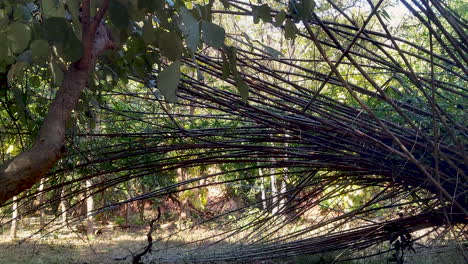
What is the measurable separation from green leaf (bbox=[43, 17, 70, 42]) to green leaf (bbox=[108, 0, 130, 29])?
7 cm

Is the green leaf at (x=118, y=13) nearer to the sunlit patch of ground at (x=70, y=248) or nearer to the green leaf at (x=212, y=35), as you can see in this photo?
the green leaf at (x=212, y=35)

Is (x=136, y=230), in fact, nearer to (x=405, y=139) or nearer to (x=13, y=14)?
(x=405, y=139)

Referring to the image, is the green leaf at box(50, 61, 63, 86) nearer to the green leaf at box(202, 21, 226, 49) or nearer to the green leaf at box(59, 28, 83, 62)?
the green leaf at box(59, 28, 83, 62)

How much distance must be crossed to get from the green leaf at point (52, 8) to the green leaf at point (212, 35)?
0.88 ft

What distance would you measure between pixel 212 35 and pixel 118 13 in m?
0.17

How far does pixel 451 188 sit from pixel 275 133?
30.1 inches

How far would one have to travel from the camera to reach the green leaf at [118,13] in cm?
83

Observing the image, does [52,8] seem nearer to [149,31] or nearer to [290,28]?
[149,31]

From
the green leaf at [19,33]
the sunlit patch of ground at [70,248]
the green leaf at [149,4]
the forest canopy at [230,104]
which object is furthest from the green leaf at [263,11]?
the sunlit patch of ground at [70,248]

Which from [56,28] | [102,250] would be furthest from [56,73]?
[102,250]

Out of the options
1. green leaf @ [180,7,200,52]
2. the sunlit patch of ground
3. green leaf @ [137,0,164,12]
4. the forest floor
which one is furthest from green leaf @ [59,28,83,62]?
the sunlit patch of ground

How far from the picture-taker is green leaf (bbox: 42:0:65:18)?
0.85 m

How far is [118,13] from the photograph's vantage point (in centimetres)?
84

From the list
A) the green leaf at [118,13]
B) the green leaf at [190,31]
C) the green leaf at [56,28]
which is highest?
the green leaf at [118,13]
